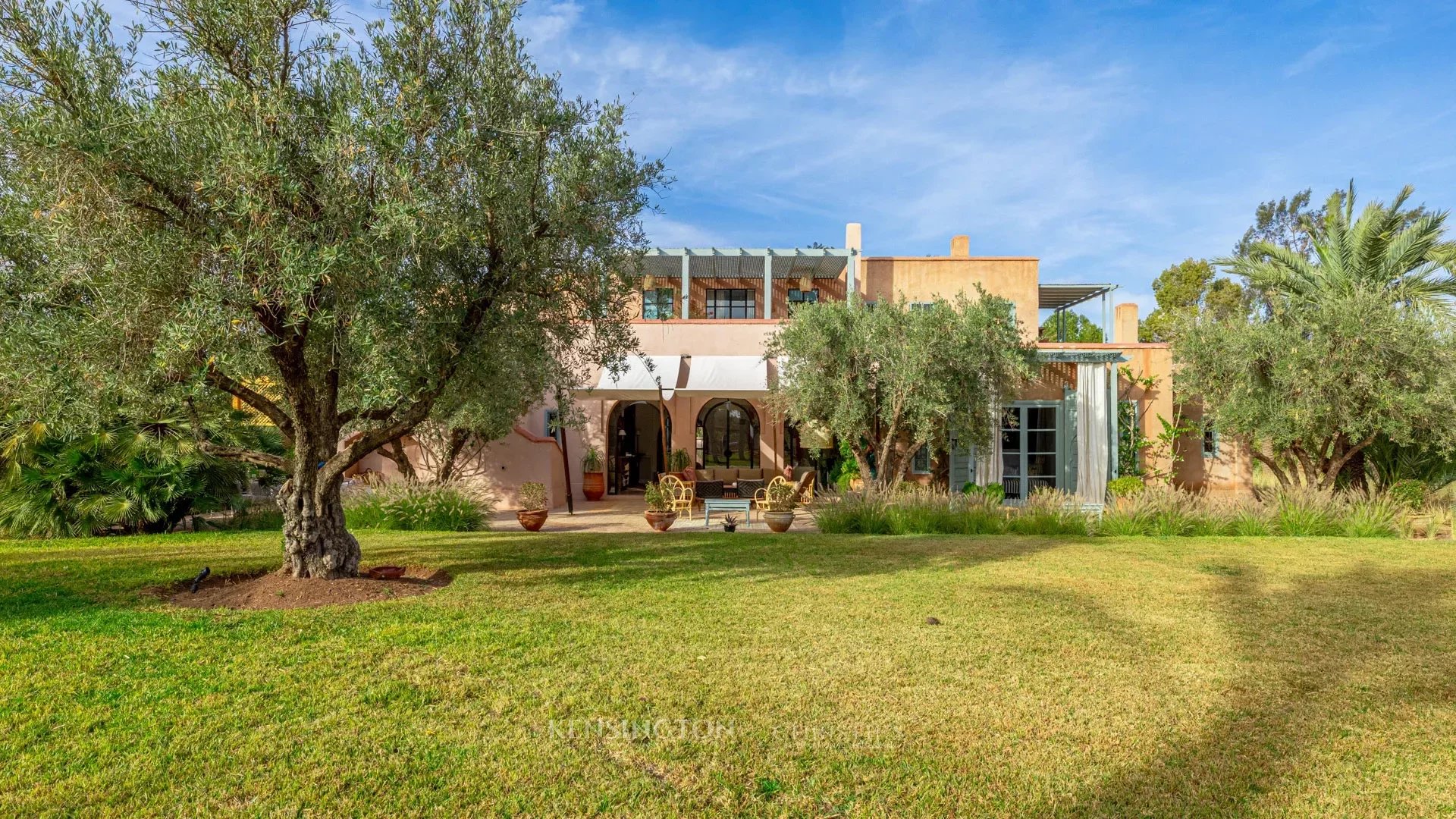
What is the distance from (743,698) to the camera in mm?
4305

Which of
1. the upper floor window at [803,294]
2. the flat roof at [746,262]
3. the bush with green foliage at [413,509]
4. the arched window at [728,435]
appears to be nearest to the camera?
the bush with green foliage at [413,509]

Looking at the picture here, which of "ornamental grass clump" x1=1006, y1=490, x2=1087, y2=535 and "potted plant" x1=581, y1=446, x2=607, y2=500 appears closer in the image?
"ornamental grass clump" x1=1006, y1=490, x2=1087, y2=535

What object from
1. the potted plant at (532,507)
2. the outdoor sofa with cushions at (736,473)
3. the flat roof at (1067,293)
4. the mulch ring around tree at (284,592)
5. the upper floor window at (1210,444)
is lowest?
the mulch ring around tree at (284,592)

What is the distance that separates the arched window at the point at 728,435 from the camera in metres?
20.6

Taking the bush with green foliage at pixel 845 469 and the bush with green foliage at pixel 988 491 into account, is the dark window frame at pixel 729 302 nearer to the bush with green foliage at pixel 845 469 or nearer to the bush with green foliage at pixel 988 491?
the bush with green foliage at pixel 845 469

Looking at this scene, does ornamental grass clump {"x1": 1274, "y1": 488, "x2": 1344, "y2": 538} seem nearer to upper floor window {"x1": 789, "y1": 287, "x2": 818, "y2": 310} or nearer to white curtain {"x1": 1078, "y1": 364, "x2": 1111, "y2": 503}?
white curtain {"x1": 1078, "y1": 364, "x2": 1111, "y2": 503}

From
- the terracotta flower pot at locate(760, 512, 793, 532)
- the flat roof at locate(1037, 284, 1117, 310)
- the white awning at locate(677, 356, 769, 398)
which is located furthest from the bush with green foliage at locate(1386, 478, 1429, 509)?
the white awning at locate(677, 356, 769, 398)

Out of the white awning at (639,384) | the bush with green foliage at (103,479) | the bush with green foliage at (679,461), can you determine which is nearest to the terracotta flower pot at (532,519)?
the white awning at (639,384)

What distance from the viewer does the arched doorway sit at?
19.2 metres

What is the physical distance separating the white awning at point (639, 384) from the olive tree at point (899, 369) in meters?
2.49

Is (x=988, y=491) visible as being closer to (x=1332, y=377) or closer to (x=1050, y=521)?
(x=1050, y=521)

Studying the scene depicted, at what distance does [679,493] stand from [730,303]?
11.7 meters

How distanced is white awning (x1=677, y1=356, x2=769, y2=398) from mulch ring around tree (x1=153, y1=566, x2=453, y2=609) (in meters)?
8.42

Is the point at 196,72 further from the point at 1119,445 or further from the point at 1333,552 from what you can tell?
A: the point at 1119,445
